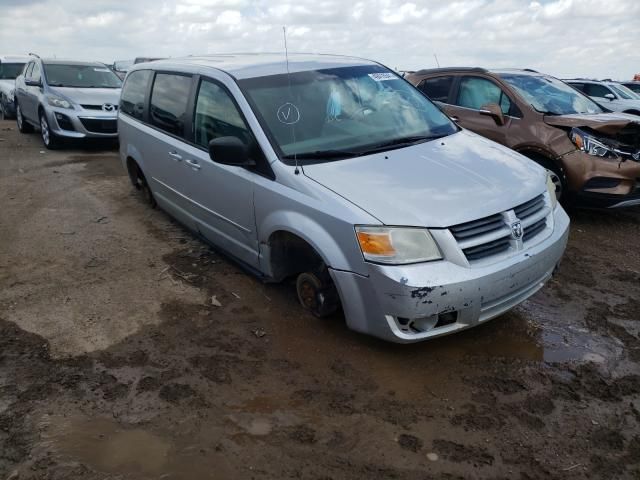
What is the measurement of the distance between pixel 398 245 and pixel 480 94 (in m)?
4.57

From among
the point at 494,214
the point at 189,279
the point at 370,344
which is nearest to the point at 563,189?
the point at 494,214

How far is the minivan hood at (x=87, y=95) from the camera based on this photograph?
9.74 m

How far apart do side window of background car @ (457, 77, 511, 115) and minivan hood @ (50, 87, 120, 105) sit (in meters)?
6.44

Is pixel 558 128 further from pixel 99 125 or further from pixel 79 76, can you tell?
pixel 79 76

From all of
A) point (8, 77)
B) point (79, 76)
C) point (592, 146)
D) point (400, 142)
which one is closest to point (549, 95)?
point (592, 146)

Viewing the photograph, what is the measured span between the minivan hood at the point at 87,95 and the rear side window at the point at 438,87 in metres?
5.86

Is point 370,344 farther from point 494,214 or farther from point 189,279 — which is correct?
point 189,279

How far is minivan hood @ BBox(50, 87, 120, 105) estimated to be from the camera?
974 cm

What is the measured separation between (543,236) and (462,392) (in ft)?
3.82

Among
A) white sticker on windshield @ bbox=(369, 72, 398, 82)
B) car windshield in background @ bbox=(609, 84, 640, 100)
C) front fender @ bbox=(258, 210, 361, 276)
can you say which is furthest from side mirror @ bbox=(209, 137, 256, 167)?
car windshield in background @ bbox=(609, 84, 640, 100)

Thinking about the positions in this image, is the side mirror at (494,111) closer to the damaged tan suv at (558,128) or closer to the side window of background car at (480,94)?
the damaged tan suv at (558,128)

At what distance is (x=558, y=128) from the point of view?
5844 mm

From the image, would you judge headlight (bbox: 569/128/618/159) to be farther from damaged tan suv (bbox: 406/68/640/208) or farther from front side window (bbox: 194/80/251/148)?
front side window (bbox: 194/80/251/148)

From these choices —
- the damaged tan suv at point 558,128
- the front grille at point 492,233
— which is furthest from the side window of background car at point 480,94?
the front grille at point 492,233
